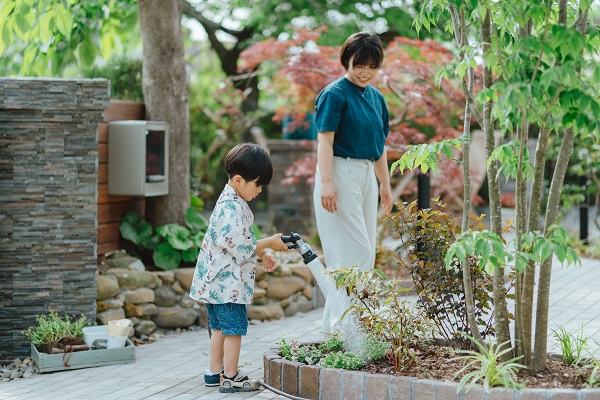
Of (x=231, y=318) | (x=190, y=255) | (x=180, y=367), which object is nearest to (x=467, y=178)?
(x=231, y=318)

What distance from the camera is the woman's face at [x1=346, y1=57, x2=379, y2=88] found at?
15.7ft

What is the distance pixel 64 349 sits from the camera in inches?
201

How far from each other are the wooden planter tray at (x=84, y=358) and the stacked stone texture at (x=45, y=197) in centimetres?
39

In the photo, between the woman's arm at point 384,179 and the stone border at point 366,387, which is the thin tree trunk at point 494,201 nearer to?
the stone border at point 366,387

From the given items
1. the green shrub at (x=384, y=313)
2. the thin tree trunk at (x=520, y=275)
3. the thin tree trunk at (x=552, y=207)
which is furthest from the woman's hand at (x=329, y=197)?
the thin tree trunk at (x=552, y=207)

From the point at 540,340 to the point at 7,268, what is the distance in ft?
10.6

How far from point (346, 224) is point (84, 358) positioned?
171 centimetres

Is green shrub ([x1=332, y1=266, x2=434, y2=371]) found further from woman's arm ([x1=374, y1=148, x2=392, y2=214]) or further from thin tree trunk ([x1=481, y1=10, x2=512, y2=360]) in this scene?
woman's arm ([x1=374, y1=148, x2=392, y2=214])

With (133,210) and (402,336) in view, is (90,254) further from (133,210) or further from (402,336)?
(402,336)

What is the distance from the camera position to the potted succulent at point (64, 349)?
5031mm

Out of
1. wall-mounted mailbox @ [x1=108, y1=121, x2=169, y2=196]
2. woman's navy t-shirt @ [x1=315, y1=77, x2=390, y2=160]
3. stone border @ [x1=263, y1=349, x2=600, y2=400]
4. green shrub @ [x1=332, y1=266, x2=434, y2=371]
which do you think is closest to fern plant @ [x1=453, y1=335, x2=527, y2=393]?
stone border @ [x1=263, y1=349, x2=600, y2=400]

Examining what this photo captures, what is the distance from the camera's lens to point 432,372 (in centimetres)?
394

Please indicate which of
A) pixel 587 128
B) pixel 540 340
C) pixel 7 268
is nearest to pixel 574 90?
pixel 587 128

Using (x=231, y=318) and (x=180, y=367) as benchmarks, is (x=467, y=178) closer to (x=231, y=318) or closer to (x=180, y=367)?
(x=231, y=318)
